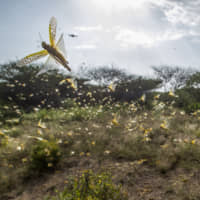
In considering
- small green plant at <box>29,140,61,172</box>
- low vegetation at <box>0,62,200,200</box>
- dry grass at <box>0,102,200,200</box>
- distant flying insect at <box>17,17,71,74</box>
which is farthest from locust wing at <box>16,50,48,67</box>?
small green plant at <box>29,140,61,172</box>

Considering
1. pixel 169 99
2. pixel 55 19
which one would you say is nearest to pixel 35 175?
pixel 55 19

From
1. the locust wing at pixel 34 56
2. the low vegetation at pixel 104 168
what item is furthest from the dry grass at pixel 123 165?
the locust wing at pixel 34 56

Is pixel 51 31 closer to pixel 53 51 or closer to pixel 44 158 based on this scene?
pixel 53 51

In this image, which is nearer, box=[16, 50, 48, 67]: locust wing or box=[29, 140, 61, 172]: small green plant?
box=[16, 50, 48, 67]: locust wing

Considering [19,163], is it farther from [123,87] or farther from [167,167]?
[123,87]

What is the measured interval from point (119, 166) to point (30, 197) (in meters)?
1.84

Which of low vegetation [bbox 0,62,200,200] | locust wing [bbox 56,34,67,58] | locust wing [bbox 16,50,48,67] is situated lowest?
low vegetation [bbox 0,62,200,200]

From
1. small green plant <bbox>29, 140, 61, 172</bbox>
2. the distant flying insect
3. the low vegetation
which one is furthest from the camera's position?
small green plant <bbox>29, 140, 61, 172</bbox>

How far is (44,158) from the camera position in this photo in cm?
392

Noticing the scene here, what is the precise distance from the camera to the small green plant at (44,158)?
3891 mm


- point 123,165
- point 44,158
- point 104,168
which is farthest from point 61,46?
point 44,158

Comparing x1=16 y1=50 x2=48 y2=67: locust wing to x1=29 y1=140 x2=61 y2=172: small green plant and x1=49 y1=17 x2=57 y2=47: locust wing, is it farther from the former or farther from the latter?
x1=29 y1=140 x2=61 y2=172: small green plant

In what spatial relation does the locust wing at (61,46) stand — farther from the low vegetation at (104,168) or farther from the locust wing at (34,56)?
the low vegetation at (104,168)

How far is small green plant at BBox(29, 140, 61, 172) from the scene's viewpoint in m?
3.89
